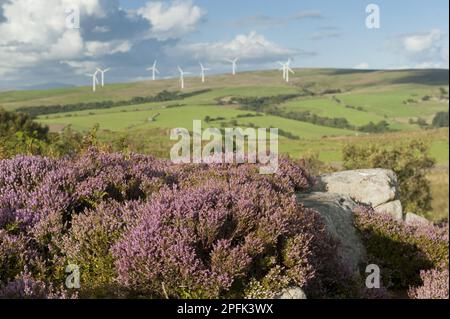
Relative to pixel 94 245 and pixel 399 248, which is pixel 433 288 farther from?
pixel 94 245

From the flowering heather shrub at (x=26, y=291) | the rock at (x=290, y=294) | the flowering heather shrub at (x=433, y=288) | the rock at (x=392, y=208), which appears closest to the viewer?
the flowering heather shrub at (x=26, y=291)

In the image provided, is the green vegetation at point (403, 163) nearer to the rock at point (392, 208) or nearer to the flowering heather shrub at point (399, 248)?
the rock at point (392, 208)

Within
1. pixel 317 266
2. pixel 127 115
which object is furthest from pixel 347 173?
pixel 127 115

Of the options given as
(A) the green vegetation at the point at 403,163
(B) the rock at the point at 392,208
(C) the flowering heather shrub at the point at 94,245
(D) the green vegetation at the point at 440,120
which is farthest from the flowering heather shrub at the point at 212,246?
Answer: (D) the green vegetation at the point at 440,120

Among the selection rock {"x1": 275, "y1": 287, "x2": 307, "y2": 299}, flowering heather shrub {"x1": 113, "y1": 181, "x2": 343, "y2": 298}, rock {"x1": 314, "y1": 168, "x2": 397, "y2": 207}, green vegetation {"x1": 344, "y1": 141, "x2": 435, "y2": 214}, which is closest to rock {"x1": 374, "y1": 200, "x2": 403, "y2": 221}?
rock {"x1": 314, "y1": 168, "x2": 397, "y2": 207}

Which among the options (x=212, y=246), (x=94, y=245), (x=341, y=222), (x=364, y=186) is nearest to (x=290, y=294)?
(x=212, y=246)
